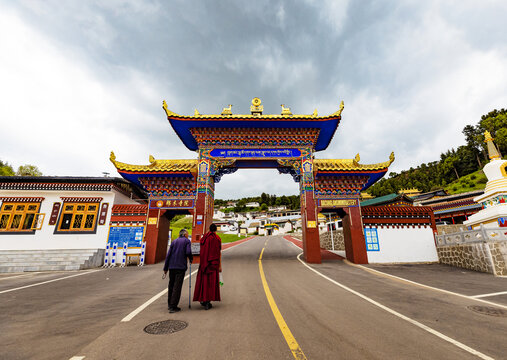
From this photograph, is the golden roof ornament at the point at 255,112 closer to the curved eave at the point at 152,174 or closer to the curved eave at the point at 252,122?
the curved eave at the point at 252,122

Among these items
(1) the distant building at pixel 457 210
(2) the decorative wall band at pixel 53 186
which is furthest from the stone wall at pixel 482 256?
(2) the decorative wall band at pixel 53 186

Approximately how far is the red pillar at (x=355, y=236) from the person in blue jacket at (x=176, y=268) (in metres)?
11.9

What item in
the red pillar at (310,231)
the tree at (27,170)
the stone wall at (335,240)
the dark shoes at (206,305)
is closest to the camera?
the dark shoes at (206,305)

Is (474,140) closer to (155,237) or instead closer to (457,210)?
(457,210)

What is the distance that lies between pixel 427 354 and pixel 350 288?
448 cm

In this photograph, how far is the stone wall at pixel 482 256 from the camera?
9.69m

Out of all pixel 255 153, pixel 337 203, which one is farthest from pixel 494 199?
pixel 255 153

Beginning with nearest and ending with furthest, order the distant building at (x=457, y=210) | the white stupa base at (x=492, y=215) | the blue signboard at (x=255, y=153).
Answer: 1. the white stupa base at (x=492, y=215)
2. the blue signboard at (x=255, y=153)
3. the distant building at (x=457, y=210)

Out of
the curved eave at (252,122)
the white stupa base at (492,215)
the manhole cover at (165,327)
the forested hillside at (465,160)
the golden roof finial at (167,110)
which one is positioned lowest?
the manhole cover at (165,327)

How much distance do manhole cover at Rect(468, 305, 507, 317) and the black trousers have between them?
698 cm

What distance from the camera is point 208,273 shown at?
5449 mm

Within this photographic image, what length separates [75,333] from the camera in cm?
388

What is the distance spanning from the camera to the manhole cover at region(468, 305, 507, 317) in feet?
16.0

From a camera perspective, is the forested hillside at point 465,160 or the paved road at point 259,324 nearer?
the paved road at point 259,324
